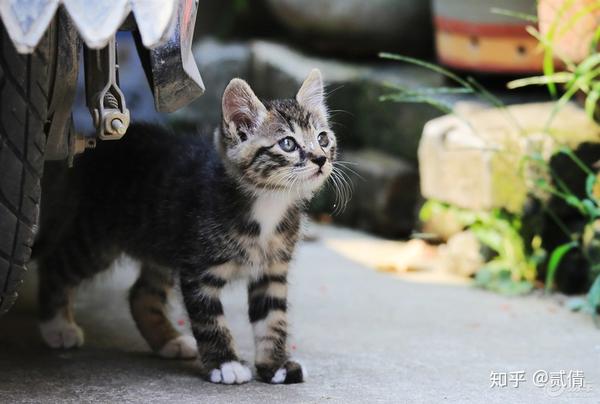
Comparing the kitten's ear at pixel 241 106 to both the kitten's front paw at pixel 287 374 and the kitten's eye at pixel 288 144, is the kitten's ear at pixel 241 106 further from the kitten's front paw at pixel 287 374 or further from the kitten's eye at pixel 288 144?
the kitten's front paw at pixel 287 374

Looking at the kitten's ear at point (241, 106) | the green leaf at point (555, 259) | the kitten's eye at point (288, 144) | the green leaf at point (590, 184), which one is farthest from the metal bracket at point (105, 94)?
the green leaf at point (555, 259)

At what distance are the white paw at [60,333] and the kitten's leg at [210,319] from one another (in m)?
0.59

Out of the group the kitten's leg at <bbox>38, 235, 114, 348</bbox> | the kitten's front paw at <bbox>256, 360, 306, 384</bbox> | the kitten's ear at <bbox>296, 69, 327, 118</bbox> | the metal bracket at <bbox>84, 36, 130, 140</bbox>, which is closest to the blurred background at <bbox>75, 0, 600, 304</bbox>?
the kitten's ear at <bbox>296, 69, 327, 118</bbox>

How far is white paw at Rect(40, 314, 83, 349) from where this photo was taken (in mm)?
3629

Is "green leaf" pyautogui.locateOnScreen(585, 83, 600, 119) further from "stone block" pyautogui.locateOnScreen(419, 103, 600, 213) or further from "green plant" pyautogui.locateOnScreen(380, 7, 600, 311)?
"stone block" pyautogui.locateOnScreen(419, 103, 600, 213)

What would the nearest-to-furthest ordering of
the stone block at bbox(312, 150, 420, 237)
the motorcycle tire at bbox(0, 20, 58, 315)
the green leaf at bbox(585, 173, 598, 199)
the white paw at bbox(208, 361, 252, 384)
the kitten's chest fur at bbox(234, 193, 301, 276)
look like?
the motorcycle tire at bbox(0, 20, 58, 315) < the white paw at bbox(208, 361, 252, 384) < the kitten's chest fur at bbox(234, 193, 301, 276) < the green leaf at bbox(585, 173, 598, 199) < the stone block at bbox(312, 150, 420, 237)

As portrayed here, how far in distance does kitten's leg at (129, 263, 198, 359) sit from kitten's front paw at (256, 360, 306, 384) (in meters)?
0.47

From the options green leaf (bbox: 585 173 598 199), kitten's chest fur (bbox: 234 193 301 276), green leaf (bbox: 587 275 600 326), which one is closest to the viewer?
kitten's chest fur (bbox: 234 193 301 276)

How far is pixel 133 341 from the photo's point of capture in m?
3.82

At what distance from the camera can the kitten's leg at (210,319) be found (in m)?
3.23

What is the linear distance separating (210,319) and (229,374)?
0.21 m

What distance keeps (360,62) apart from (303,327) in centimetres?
302

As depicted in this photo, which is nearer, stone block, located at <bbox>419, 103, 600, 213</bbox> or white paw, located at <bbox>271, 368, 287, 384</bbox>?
white paw, located at <bbox>271, 368, 287, 384</bbox>

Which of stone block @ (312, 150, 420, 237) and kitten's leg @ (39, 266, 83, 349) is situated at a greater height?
stone block @ (312, 150, 420, 237)
